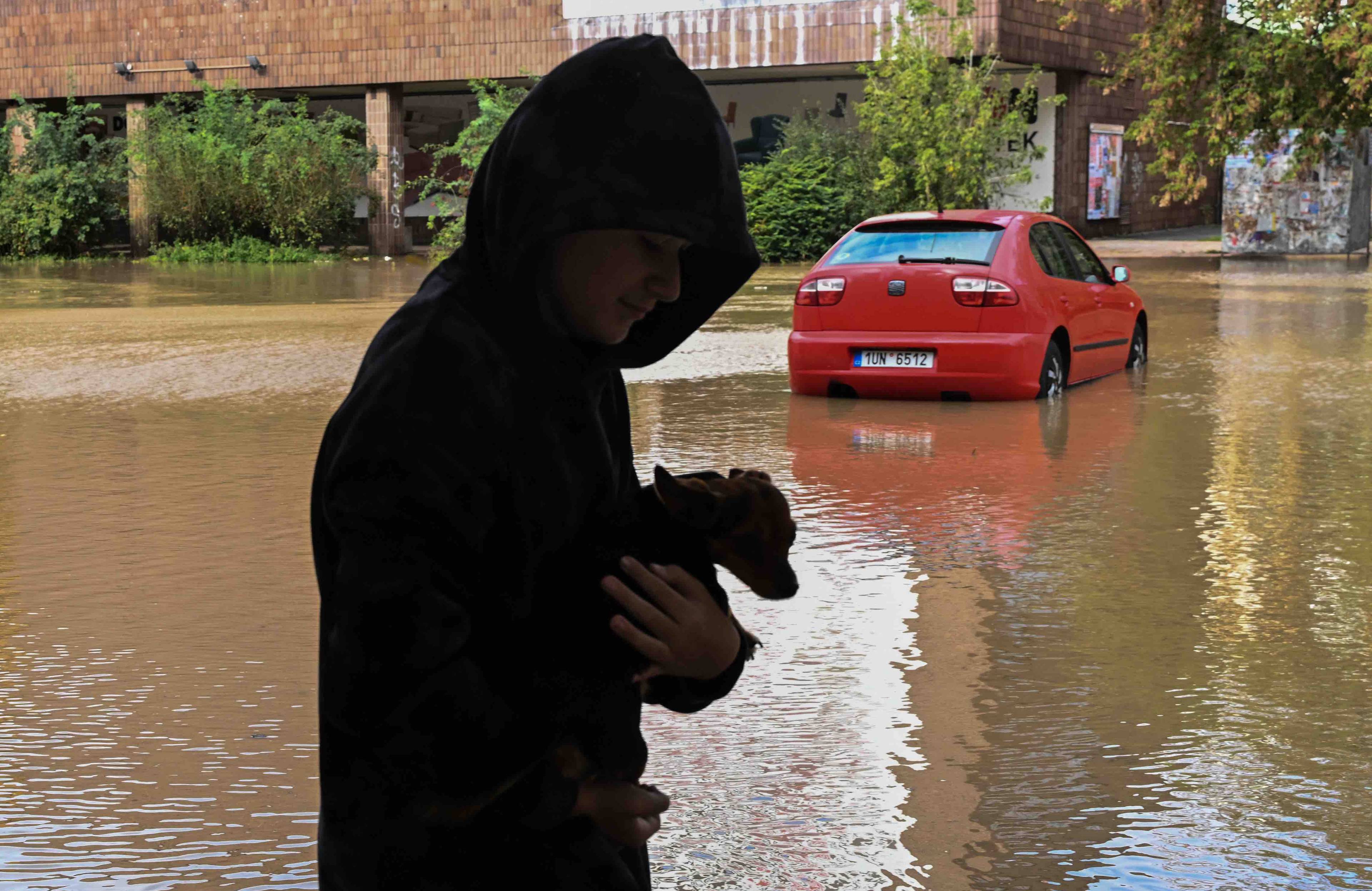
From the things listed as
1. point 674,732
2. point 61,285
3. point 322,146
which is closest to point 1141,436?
point 674,732

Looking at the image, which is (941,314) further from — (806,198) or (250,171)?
(250,171)

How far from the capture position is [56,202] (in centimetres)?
4447

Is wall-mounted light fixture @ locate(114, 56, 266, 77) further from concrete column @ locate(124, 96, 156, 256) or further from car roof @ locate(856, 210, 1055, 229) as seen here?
car roof @ locate(856, 210, 1055, 229)

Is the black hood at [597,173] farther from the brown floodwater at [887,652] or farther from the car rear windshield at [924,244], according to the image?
the car rear windshield at [924,244]

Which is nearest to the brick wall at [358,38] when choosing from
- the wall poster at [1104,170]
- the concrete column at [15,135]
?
the concrete column at [15,135]

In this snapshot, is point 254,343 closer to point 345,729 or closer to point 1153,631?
point 1153,631

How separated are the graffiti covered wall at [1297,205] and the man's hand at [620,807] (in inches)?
1517

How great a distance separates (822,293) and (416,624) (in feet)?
39.5

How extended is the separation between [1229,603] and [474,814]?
5.57 m

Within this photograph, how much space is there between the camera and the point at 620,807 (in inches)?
76.4

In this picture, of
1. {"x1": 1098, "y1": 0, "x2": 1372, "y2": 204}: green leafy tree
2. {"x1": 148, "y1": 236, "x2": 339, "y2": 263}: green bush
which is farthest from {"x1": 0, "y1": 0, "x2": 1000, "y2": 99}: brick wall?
{"x1": 1098, "y1": 0, "x2": 1372, "y2": 204}: green leafy tree

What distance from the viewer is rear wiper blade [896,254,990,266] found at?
13.5 m

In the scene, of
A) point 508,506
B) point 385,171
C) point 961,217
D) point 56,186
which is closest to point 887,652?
point 508,506

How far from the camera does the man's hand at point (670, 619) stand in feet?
6.31
